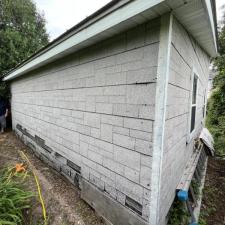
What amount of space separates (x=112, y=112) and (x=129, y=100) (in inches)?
13.2

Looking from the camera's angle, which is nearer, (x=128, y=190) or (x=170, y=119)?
(x=170, y=119)

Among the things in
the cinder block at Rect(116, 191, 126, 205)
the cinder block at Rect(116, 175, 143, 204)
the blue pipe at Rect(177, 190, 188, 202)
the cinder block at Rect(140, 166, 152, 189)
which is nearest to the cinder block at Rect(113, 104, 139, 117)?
the cinder block at Rect(140, 166, 152, 189)

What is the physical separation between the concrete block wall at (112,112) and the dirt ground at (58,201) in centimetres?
35

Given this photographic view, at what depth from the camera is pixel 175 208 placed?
250 cm

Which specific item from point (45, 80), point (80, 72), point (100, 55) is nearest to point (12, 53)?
point (45, 80)

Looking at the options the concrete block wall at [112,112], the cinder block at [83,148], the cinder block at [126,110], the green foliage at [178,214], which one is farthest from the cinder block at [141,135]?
the green foliage at [178,214]

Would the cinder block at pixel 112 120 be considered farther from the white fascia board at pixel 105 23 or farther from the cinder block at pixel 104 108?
the white fascia board at pixel 105 23

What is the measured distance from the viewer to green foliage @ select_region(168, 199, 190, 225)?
2338 millimetres

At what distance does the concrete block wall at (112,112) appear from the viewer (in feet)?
5.91

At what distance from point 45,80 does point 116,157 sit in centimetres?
298

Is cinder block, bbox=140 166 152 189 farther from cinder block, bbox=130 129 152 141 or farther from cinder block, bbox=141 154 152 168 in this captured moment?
cinder block, bbox=130 129 152 141

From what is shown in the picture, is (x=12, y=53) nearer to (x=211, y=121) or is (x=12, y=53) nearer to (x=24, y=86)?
(x=24, y=86)

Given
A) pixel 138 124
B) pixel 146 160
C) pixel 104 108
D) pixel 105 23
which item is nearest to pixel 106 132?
pixel 104 108

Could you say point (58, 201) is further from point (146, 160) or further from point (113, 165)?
point (146, 160)
